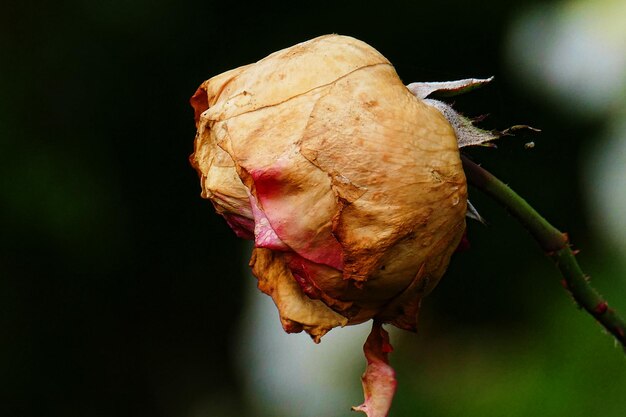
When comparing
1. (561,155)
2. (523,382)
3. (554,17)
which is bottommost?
(523,382)

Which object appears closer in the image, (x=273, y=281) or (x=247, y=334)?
(x=273, y=281)

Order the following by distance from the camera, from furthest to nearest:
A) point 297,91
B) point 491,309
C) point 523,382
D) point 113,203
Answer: point 113,203 → point 491,309 → point 523,382 → point 297,91

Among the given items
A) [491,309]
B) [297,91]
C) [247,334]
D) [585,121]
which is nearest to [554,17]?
[585,121]

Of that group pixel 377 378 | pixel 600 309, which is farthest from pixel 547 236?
pixel 377 378

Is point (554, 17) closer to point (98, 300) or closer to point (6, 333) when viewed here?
point (98, 300)

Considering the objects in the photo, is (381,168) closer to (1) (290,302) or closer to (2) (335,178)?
(2) (335,178)

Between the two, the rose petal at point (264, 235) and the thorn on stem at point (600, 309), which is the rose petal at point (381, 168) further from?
the thorn on stem at point (600, 309)
